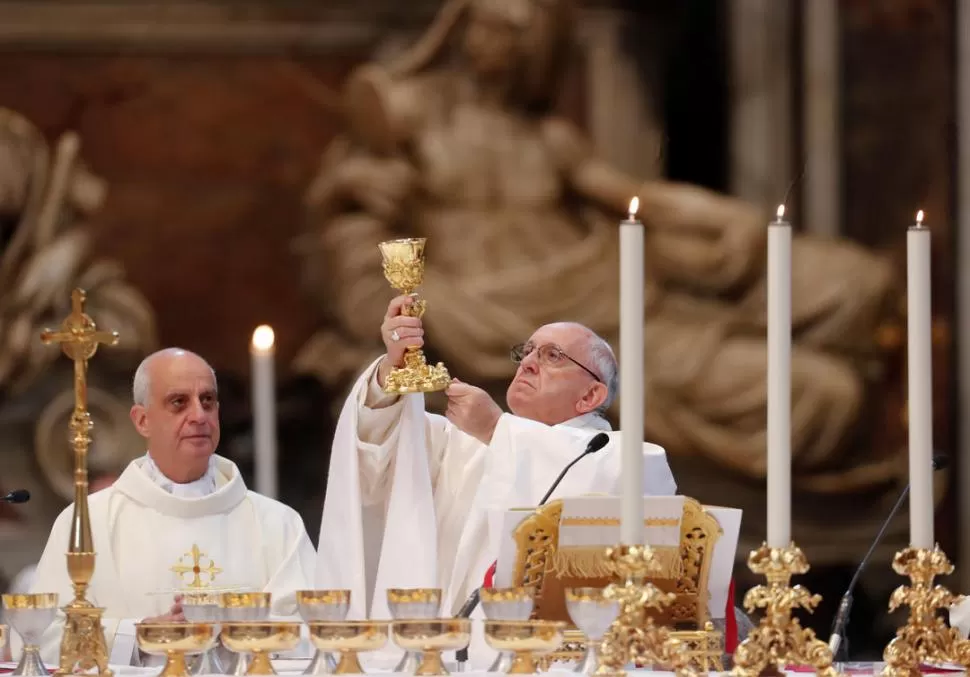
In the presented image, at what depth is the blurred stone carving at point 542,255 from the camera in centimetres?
1113

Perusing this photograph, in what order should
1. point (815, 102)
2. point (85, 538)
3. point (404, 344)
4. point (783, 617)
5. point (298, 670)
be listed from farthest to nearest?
1. point (815, 102)
2. point (404, 344)
3. point (298, 670)
4. point (85, 538)
5. point (783, 617)

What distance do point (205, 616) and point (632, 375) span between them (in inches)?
52.7

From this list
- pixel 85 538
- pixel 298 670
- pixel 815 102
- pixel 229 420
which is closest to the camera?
pixel 85 538

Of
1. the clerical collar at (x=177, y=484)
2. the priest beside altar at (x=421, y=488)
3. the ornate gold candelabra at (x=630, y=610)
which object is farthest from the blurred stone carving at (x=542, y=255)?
the ornate gold candelabra at (x=630, y=610)

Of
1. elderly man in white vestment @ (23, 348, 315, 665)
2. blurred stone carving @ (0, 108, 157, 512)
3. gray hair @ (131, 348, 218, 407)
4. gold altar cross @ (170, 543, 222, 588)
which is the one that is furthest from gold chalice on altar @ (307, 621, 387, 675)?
blurred stone carving @ (0, 108, 157, 512)

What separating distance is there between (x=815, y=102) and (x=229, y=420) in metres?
3.76

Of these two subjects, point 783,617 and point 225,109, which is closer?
point 783,617

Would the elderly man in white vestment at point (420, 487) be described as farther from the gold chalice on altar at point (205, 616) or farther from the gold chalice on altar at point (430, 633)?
the gold chalice on altar at point (430, 633)

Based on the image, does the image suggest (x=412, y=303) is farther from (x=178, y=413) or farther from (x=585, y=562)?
(x=178, y=413)

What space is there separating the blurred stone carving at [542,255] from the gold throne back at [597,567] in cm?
631

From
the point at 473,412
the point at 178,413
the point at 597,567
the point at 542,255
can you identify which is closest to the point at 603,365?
the point at 473,412

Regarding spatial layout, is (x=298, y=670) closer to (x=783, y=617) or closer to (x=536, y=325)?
(x=783, y=617)

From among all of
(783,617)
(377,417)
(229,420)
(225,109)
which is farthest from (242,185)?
(783,617)

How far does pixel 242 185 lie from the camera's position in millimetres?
11531
